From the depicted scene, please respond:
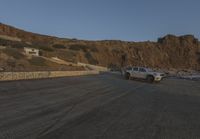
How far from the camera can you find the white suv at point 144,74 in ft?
120

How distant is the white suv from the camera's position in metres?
36.6

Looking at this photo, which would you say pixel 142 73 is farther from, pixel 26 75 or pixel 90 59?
pixel 90 59

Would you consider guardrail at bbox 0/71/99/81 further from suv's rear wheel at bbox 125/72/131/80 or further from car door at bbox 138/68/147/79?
car door at bbox 138/68/147/79

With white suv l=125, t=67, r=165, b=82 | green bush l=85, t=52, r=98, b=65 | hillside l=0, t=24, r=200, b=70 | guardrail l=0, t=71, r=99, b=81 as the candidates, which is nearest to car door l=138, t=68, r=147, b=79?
white suv l=125, t=67, r=165, b=82

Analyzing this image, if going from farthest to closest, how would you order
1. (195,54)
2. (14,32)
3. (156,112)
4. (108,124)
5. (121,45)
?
(195,54) < (121,45) < (14,32) < (156,112) < (108,124)

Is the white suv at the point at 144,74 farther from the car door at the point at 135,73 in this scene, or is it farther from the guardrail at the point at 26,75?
the guardrail at the point at 26,75

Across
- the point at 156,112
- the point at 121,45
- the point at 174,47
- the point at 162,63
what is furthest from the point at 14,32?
the point at 156,112

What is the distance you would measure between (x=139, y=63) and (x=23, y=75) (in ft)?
401

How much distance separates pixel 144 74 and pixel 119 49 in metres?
112

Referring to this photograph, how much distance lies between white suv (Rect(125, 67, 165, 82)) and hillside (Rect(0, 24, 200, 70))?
5972cm

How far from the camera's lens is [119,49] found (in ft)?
489

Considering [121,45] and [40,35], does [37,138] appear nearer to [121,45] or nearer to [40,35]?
[40,35]

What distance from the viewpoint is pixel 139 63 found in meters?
148

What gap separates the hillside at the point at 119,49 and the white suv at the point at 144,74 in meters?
59.7
